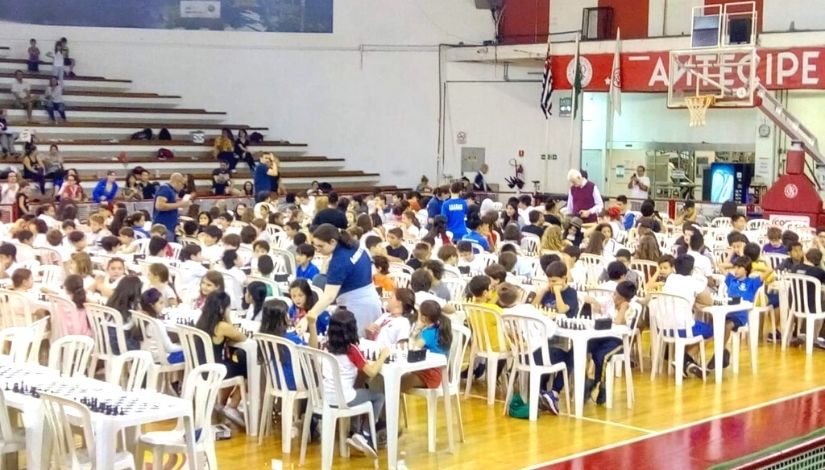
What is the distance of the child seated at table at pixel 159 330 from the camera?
30.4 feet

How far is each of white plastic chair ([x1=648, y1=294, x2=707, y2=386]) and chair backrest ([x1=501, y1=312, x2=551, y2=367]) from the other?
1.85m

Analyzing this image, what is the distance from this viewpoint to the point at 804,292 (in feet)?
41.7

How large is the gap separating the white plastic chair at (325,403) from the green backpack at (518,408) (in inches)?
68.3

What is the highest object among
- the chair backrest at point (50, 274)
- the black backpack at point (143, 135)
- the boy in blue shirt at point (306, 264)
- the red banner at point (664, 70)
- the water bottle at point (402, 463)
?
the red banner at point (664, 70)

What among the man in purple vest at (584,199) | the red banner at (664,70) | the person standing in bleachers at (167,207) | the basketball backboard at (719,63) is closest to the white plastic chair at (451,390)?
the person standing in bleachers at (167,207)

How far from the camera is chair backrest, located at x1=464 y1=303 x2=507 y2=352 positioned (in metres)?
10.1

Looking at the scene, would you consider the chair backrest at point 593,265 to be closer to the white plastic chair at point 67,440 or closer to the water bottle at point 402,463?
the water bottle at point 402,463

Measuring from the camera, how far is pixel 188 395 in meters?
7.07

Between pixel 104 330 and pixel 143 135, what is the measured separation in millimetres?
17021

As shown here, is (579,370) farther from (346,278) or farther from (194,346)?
(194,346)

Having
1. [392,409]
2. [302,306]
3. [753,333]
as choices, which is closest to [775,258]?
[753,333]

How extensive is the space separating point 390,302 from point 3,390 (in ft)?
10.7

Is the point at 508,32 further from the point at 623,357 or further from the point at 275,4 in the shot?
the point at 623,357

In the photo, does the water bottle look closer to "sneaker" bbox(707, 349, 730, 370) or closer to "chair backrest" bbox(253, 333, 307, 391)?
"chair backrest" bbox(253, 333, 307, 391)
